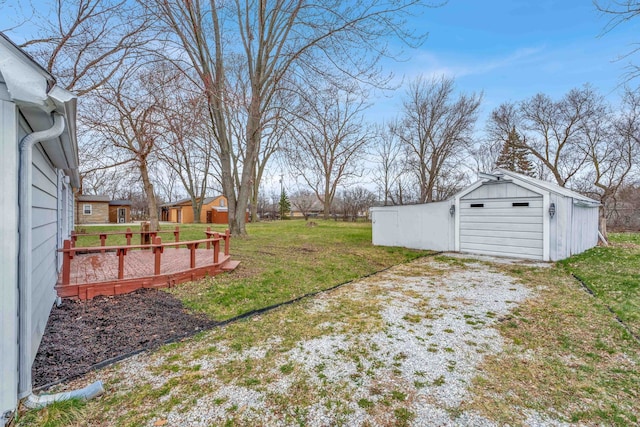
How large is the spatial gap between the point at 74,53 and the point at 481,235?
12591 millimetres

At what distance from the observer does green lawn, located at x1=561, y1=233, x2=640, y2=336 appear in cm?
409

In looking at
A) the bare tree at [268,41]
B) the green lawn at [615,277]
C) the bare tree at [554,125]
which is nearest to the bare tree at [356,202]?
the bare tree at [554,125]

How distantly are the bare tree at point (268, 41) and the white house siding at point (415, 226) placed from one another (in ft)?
15.9

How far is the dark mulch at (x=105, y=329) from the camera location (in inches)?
104

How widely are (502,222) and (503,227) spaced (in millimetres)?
157

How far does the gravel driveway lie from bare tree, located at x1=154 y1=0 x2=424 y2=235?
6.15 metres

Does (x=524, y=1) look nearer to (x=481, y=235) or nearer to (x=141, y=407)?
(x=481, y=235)

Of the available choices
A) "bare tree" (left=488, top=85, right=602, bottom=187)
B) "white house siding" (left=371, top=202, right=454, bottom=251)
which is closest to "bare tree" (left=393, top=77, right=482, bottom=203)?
"bare tree" (left=488, top=85, right=602, bottom=187)

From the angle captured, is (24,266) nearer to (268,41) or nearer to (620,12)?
(620,12)

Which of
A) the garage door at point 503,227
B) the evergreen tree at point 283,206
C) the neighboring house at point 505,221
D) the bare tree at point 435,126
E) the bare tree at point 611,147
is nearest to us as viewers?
the neighboring house at point 505,221

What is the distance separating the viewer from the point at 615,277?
5.84m

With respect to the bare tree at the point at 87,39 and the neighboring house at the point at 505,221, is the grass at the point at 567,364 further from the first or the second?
the bare tree at the point at 87,39

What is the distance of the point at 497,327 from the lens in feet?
11.8

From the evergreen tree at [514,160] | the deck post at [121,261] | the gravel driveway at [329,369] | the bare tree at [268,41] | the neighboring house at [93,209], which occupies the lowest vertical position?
the gravel driveway at [329,369]
